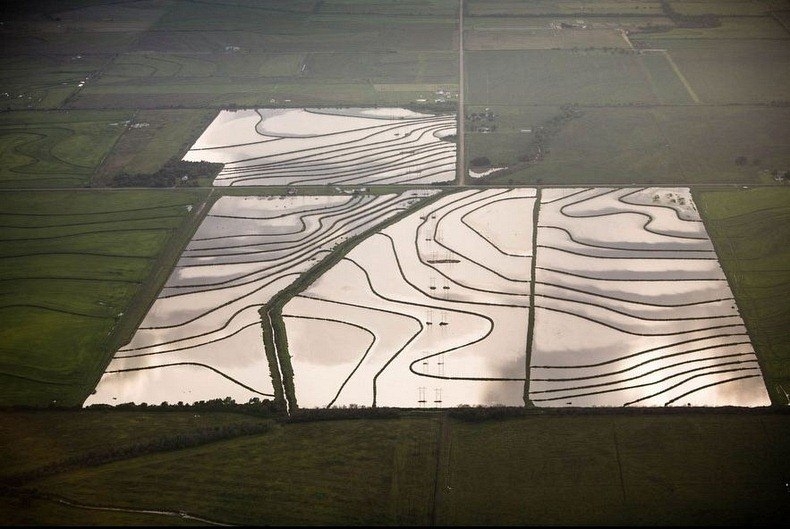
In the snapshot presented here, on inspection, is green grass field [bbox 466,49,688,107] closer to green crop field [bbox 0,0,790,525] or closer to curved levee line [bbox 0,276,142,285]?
green crop field [bbox 0,0,790,525]

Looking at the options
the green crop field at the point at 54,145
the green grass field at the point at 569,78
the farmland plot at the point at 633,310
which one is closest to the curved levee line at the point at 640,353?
the farmland plot at the point at 633,310

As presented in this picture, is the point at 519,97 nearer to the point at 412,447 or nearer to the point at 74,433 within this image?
the point at 412,447

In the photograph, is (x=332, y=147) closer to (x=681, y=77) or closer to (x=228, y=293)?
(x=228, y=293)

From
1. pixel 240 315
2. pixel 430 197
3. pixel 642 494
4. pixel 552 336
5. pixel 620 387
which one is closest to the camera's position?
pixel 642 494

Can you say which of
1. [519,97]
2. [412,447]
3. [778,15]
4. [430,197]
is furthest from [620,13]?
[412,447]

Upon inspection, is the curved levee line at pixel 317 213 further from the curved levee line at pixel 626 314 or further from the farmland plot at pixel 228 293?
the curved levee line at pixel 626 314

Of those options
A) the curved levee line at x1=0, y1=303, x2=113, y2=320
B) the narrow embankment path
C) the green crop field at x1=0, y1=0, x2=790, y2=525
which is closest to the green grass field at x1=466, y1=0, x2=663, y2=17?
the green crop field at x1=0, y1=0, x2=790, y2=525
